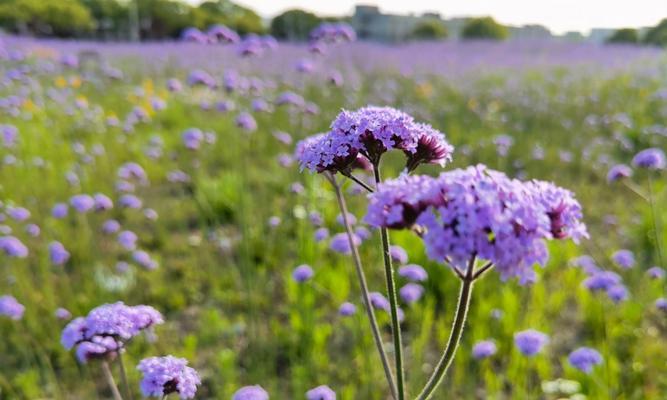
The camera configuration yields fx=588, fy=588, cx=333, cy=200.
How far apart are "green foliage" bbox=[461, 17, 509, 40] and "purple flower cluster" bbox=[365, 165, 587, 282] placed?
37364 mm

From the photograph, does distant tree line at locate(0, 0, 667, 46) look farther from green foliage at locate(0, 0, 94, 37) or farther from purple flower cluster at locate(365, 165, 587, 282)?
purple flower cluster at locate(365, 165, 587, 282)

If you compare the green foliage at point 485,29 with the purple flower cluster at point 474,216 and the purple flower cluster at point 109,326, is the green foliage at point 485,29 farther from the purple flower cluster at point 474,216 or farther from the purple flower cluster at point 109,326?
the purple flower cluster at point 474,216

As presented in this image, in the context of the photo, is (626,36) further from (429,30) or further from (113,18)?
(113,18)

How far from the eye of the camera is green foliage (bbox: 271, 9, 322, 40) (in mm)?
29569

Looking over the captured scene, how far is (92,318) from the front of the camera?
4.89 feet

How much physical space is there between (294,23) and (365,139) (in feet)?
98.6

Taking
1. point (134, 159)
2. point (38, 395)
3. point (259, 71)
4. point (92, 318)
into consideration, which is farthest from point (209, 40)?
point (259, 71)

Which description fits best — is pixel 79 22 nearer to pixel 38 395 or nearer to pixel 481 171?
pixel 38 395

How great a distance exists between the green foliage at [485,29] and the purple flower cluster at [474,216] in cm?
3736

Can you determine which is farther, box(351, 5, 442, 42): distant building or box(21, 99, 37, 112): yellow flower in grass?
box(351, 5, 442, 42): distant building

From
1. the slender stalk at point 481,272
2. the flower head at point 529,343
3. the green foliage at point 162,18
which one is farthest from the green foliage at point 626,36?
the slender stalk at point 481,272

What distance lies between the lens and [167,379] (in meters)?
1.37

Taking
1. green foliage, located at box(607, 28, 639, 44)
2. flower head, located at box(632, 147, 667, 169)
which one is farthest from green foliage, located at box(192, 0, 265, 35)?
flower head, located at box(632, 147, 667, 169)

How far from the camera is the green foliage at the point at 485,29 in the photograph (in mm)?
36812
